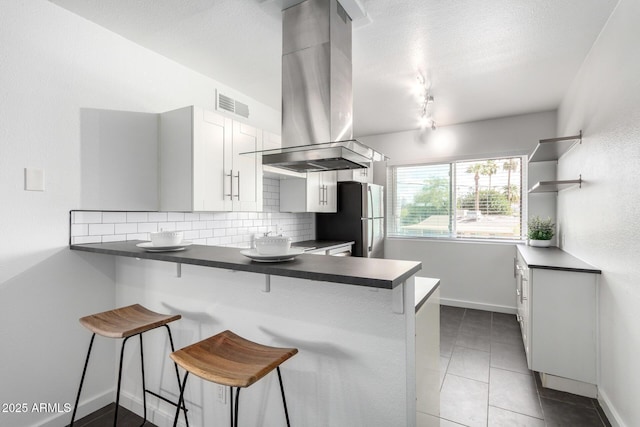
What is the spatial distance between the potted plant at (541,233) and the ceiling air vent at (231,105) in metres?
3.46

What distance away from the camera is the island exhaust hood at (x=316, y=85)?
2.00 metres

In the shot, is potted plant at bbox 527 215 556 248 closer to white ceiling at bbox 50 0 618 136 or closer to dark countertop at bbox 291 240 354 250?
white ceiling at bbox 50 0 618 136

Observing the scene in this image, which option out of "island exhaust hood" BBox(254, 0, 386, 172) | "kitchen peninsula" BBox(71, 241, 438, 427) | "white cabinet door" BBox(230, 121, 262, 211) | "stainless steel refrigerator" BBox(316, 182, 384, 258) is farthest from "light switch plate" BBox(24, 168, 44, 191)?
"stainless steel refrigerator" BBox(316, 182, 384, 258)

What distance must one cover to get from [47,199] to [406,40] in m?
2.64

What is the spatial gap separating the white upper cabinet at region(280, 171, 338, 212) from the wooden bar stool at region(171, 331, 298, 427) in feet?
7.88

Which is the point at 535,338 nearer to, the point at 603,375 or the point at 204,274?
the point at 603,375

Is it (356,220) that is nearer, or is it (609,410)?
(609,410)

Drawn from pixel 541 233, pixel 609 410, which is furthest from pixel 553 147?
pixel 609 410

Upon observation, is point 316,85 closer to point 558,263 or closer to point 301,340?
point 301,340

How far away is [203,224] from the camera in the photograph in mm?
2994

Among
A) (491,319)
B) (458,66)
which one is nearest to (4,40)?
(458,66)

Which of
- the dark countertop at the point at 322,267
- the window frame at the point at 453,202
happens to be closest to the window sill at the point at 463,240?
the window frame at the point at 453,202

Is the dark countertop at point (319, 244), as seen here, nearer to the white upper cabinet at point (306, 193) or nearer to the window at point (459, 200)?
the white upper cabinet at point (306, 193)

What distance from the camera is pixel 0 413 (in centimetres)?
182
